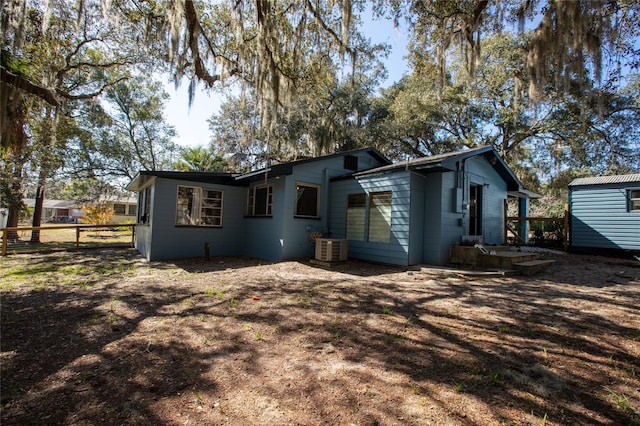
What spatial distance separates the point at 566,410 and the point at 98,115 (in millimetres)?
20065

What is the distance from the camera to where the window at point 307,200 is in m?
9.39

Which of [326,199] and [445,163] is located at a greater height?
[445,163]

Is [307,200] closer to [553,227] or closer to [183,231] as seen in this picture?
[183,231]

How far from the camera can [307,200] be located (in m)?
9.64

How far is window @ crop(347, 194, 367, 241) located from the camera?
29.5 ft

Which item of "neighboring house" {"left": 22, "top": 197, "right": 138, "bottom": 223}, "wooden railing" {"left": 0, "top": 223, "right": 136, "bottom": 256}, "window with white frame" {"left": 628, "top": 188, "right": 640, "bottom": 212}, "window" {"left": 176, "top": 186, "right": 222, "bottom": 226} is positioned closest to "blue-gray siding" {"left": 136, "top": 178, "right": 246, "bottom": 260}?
"window" {"left": 176, "top": 186, "right": 222, "bottom": 226}

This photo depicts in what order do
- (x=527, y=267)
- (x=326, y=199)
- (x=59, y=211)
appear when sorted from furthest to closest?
(x=59, y=211) → (x=326, y=199) → (x=527, y=267)

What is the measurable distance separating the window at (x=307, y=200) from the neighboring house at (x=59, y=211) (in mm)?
40465

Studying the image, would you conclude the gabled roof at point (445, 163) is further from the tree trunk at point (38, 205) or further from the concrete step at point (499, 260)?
the tree trunk at point (38, 205)

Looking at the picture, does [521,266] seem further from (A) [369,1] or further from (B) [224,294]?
(A) [369,1]

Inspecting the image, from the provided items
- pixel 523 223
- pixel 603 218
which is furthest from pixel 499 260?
pixel 603 218

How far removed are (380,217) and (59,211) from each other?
49300mm

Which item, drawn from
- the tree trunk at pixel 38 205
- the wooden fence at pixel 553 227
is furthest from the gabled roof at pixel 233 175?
the tree trunk at pixel 38 205

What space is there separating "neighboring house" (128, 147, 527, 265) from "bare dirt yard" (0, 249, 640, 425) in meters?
2.63
